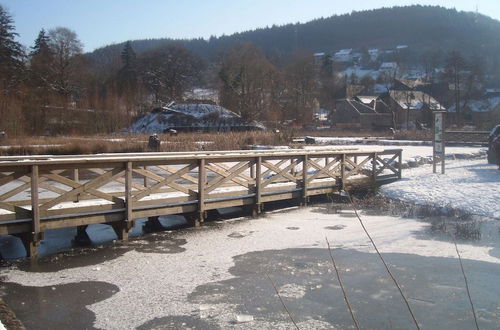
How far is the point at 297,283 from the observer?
7551mm

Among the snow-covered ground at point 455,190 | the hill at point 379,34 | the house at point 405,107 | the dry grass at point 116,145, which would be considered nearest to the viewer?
the snow-covered ground at point 455,190

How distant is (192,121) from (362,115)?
2938 centimetres

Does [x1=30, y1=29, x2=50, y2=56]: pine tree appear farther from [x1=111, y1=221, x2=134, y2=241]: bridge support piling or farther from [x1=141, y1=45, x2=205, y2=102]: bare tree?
[x1=111, y1=221, x2=134, y2=241]: bridge support piling

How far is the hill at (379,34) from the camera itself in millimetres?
148125

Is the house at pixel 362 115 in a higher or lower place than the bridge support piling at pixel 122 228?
higher

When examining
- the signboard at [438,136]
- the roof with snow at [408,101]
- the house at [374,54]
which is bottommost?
the signboard at [438,136]

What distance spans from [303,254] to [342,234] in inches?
73.8

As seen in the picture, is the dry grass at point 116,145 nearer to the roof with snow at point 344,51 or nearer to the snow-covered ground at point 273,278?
the snow-covered ground at point 273,278

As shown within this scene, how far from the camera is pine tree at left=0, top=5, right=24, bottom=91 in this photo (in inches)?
2184

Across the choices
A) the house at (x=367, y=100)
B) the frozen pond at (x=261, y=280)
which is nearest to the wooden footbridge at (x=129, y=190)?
the frozen pond at (x=261, y=280)

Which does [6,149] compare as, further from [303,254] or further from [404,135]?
[404,135]

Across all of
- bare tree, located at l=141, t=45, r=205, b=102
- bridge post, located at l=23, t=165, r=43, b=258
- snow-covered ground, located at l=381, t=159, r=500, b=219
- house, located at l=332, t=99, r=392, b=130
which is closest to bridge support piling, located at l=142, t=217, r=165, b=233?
bridge post, located at l=23, t=165, r=43, b=258

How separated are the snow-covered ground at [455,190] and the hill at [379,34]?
122031 millimetres

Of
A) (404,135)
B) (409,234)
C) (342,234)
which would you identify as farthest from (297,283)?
(404,135)
